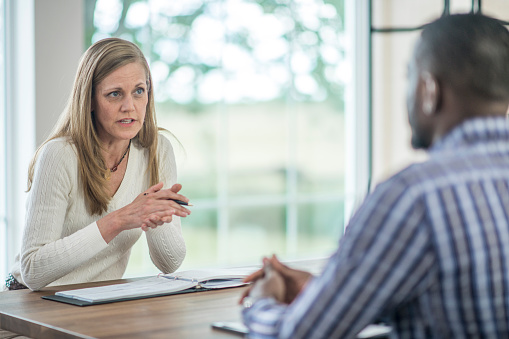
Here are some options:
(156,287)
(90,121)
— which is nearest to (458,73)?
(156,287)

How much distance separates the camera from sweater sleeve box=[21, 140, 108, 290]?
5.87 ft

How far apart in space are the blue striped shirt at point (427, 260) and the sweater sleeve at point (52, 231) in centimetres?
108

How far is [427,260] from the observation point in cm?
81

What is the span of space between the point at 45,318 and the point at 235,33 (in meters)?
4.62

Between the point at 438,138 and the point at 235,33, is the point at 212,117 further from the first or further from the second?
the point at 438,138

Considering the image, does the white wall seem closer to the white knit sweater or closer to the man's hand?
the white knit sweater

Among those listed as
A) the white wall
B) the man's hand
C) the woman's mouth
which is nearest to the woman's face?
the woman's mouth

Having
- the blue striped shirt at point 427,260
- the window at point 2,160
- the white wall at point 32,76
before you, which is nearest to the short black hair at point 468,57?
the blue striped shirt at point 427,260

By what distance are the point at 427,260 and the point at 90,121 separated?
4.98ft

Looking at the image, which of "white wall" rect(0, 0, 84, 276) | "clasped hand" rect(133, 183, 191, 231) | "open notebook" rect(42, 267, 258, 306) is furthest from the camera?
"white wall" rect(0, 0, 84, 276)

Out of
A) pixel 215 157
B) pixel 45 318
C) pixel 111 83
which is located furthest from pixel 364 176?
pixel 45 318

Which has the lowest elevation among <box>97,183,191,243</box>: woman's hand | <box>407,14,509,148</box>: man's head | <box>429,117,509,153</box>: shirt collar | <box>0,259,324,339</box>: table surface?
<box>0,259,324,339</box>: table surface

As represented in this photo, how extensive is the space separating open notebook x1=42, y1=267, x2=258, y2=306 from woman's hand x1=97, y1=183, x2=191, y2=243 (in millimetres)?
162

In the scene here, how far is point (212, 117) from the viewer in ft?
18.8
